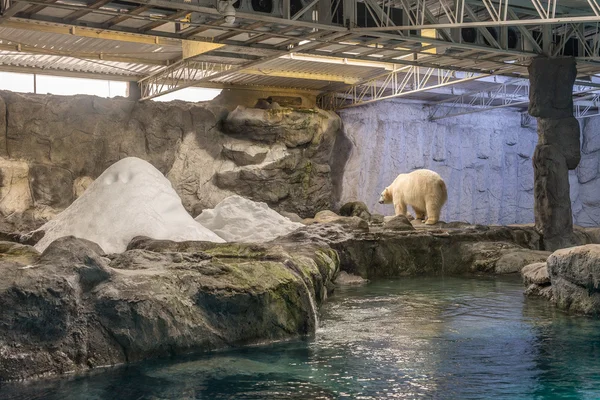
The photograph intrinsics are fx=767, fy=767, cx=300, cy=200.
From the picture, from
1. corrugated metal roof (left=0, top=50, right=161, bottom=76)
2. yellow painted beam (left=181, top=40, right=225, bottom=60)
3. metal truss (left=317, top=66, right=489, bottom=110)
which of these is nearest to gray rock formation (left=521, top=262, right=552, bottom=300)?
yellow painted beam (left=181, top=40, right=225, bottom=60)

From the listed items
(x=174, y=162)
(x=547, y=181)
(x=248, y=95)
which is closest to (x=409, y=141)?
(x=248, y=95)

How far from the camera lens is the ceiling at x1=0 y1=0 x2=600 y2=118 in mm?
13195

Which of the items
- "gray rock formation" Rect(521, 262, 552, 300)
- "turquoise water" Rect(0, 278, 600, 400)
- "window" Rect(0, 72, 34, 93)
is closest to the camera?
"turquoise water" Rect(0, 278, 600, 400)

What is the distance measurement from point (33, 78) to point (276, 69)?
6.91 meters

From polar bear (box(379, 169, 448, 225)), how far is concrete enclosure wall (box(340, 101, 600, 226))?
16.4ft

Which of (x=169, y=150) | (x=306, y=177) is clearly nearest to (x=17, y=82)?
(x=169, y=150)

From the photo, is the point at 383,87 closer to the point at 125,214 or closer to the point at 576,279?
the point at 125,214

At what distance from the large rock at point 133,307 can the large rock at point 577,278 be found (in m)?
3.60

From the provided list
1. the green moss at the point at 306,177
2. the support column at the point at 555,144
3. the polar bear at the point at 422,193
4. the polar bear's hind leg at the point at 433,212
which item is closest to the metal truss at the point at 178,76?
the green moss at the point at 306,177

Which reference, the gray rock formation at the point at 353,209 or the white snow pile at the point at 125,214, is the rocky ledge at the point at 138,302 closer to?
the white snow pile at the point at 125,214

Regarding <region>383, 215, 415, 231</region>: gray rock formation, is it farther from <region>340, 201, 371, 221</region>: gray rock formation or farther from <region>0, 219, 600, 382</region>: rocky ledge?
<region>0, 219, 600, 382</region>: rocky ledge

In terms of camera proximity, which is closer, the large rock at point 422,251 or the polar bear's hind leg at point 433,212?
the large rock at point 422,251

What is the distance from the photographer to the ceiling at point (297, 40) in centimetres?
1320

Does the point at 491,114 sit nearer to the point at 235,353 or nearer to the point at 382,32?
the point at 382,32
